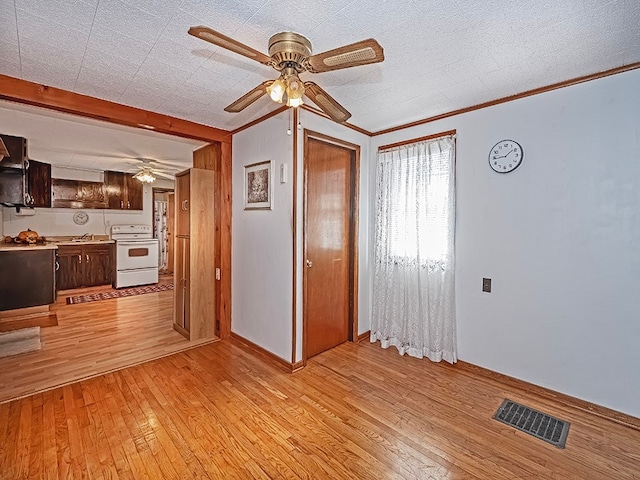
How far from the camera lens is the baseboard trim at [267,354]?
2.74 meters

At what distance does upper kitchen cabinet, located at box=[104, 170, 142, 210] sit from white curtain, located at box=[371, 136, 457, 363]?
5.55 metres

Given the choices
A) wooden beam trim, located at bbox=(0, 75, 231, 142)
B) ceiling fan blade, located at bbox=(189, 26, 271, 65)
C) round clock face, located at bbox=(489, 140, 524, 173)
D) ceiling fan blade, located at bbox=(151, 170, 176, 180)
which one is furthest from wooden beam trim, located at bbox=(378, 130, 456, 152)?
ceiling fan blade, located at bbox=(151, 170, 176, 180)

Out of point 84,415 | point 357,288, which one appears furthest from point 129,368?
point 357,288

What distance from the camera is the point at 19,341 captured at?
128 inches

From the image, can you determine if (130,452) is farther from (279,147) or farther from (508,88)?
(508,88)

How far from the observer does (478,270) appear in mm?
2697

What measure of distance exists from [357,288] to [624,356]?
215 centimetres

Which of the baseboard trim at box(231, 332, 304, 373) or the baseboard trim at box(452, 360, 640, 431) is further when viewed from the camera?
the baseboard trim at box(231, 332, 304, 373)

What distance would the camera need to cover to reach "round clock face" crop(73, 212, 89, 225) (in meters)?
6.10

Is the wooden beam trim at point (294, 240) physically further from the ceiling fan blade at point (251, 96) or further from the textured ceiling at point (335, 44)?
the ceiling fan blade at point (251, 96)

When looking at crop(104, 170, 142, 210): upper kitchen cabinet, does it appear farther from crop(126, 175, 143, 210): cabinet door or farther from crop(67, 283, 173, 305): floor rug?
crop(67, 283, 173, 305): floor rug

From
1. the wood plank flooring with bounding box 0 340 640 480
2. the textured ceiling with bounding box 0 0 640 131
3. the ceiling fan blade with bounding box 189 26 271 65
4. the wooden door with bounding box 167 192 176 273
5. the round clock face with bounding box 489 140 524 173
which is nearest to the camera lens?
the ceiling fan blade with bounding box 189 26 271 65

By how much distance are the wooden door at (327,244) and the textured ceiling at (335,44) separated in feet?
2.34

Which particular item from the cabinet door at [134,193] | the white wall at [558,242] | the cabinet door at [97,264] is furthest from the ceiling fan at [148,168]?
the white wall at [558,242]
